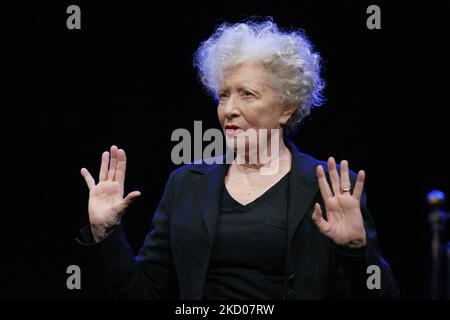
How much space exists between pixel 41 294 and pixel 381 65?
1.91 meters

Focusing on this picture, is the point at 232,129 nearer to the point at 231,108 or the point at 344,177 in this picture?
the point at 231,108

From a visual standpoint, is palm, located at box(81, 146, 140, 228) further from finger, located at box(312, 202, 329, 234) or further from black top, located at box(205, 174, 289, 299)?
finger, located at box(312, 202, 329, 234)

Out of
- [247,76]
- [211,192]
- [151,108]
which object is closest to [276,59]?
[247,76]

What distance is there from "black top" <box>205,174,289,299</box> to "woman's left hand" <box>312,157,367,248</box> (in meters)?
0.16

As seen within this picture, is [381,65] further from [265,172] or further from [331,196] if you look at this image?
[331,196]

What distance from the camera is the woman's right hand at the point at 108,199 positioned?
73.7 inches

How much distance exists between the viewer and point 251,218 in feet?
6.29

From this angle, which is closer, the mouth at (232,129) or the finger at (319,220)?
the finger at (319,220)

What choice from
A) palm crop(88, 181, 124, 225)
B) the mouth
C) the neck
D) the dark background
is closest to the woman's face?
the mouth

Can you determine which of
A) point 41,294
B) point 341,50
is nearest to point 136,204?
point 41,294

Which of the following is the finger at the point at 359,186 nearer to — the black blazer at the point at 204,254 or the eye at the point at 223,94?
the black blazer at the point at 204,254

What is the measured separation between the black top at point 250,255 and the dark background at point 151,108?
4.04 feet

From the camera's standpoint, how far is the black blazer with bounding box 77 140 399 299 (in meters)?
1.85

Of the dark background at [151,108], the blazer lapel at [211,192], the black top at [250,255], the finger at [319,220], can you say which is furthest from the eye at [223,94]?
the dark background at [151,108]
